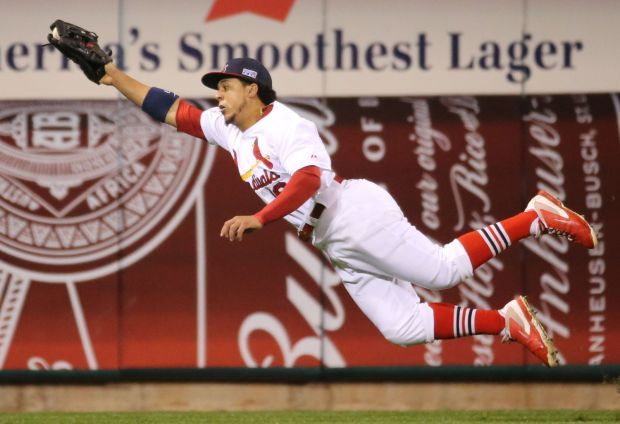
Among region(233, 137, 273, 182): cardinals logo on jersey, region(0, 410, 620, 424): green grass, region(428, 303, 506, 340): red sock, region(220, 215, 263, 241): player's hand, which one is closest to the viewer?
region(220, 215, 263, 241): player's hand

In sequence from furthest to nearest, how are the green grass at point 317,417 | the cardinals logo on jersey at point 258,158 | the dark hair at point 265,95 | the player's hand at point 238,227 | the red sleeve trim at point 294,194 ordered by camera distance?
the green grass at point 317,417, the dark hair at point 265,95, the cardinals logo on jersey at point 258,158, the red sleeve trim at point 294,194, the player's hand at point 238,227

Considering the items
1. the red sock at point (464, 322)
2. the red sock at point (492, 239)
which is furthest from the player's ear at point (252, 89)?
the red sock at point (464, 322)

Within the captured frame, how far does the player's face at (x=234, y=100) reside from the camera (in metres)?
6.38

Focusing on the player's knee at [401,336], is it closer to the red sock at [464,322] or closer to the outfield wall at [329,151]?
the red sock at [464,322]

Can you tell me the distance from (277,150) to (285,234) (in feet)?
9.63

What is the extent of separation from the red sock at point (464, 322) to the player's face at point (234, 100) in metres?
1.24

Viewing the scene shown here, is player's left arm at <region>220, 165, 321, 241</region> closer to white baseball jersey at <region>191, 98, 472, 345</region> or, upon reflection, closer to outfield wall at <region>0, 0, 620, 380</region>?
white baseball jersey at <region>191, 98, 472, 345</region>

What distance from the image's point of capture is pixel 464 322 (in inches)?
258

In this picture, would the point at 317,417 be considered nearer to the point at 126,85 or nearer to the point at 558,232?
the point at 558,232

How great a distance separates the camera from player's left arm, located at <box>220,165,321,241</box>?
228 inches

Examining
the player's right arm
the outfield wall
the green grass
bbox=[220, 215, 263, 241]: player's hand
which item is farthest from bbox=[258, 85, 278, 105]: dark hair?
the outfield wall

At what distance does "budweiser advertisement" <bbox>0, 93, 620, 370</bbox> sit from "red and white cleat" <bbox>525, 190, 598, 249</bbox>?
2.44 meters

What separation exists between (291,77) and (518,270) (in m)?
1.87

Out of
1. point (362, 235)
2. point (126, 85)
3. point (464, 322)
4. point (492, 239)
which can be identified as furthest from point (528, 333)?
point (126, 85)
